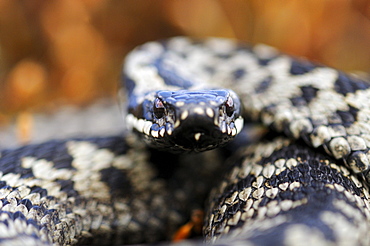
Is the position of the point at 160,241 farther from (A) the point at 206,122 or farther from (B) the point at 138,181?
(A) the point at 206,122

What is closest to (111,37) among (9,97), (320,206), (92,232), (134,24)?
(134,24)

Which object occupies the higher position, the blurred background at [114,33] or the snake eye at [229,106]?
the blurred background at [114,33]

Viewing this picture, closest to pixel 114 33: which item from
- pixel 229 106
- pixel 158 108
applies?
pixel 158 108

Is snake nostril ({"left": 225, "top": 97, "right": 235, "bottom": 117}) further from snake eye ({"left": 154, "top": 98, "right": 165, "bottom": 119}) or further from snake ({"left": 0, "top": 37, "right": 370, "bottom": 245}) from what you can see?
→ snake eye ({"left": 154, "top": 98, "right": 165, "bottom": 119})

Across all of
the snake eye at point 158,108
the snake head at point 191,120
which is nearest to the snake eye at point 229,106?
the snake head at point 191,120

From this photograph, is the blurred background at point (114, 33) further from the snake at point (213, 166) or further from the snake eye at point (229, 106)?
the snake eye at point (229, 106)

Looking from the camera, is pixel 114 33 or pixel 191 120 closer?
pixel 191 120

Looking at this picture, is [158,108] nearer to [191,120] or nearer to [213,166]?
[191,120]
